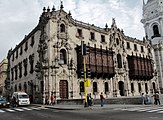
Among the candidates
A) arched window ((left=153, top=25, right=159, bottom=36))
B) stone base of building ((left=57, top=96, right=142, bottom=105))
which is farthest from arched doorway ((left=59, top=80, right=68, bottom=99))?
arched window ((left=153, top=25, right=159, bottom=36))

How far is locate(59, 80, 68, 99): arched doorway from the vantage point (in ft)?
97.0

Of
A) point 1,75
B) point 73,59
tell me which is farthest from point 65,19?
point 1,75

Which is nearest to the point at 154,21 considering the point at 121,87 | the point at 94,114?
the point at 121,87

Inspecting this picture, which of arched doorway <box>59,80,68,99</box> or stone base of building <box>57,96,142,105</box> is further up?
arched doorway <box>59,80,68,99</box>

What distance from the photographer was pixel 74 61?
3175cm

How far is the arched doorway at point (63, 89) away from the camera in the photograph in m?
29.6

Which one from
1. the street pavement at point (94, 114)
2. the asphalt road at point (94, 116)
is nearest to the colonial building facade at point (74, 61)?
the street pavement at point (94, 114)

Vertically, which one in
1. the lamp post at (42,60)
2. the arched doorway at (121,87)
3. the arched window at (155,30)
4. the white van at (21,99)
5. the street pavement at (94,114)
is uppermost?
the arched window at (155,30)

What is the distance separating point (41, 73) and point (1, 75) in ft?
137

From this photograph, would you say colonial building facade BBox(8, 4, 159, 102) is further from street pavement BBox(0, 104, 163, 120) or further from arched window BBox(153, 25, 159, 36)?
arched window BBox(153, 25, 159, 36)

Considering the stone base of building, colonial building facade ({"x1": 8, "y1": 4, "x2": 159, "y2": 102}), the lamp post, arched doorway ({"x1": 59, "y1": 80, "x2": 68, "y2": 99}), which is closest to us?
the stone base of building

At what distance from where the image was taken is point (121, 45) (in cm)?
3981

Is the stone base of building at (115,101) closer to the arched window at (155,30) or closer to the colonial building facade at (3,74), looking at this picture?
the arched window at (155,30)

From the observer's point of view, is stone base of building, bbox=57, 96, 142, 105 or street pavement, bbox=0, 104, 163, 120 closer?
street pavement, bbox=0, 104, 163, 120
